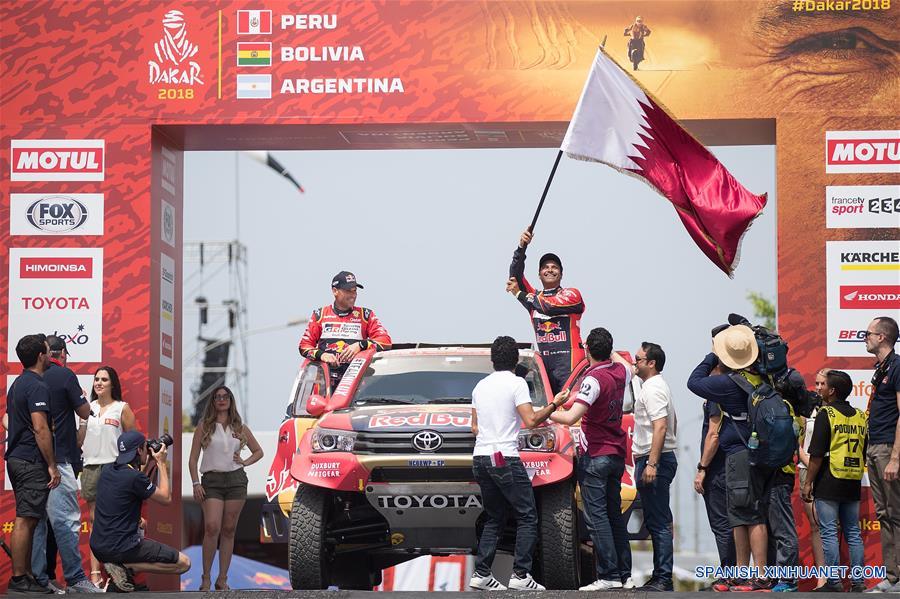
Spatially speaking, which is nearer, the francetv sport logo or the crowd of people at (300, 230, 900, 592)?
the crowd of people at (300, 230, 900, 592)

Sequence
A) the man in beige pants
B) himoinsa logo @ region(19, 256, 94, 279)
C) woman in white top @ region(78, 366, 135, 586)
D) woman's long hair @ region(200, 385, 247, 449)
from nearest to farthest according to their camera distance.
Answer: the man in beige pants, woman in white top @ region(78, 366, 135, 586), woman's long hair @ region(200, 385, 247, 449), himoinsa logo @ region(19, 256, 94, 279)

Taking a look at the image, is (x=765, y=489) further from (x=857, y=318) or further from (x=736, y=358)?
(x=857, y=318)

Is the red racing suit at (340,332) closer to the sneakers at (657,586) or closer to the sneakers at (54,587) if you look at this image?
the sneakers at (54,587)

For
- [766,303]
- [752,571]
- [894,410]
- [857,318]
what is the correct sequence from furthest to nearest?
[766,303] < [857,318] < [894,410] < [752,571]

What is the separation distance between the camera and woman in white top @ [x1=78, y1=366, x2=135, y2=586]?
42.4 feet

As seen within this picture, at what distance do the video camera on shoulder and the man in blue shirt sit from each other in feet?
17.8

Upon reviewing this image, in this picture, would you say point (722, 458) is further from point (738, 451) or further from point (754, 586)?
point (754, 586)

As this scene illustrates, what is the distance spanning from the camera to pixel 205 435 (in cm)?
1329

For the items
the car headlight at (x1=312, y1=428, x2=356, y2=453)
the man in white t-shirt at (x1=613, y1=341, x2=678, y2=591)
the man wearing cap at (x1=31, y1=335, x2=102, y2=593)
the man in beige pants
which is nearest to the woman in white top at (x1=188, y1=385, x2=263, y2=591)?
the man wearing cap at (x1=31, y1=335, x2=102, y2=593)

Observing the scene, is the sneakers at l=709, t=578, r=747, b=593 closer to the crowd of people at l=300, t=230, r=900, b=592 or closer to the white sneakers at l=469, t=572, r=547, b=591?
the crowd of people at l=300, t=230, r=900, b=592

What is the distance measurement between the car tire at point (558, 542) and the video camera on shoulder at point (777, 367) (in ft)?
5.94

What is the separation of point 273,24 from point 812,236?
553 centimetres

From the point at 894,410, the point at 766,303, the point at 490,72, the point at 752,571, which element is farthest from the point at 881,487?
the point at 766,303

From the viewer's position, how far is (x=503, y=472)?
1049cm
